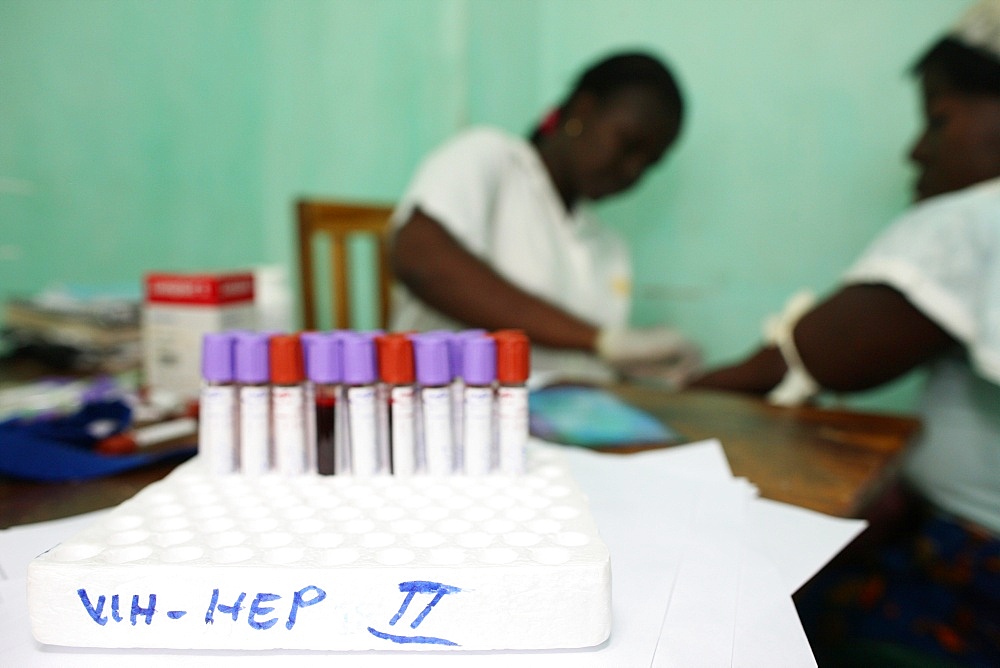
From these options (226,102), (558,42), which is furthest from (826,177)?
(226,102)

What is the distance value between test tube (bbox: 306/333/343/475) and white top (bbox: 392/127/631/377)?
0.58 metres

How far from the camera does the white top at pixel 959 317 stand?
594mm

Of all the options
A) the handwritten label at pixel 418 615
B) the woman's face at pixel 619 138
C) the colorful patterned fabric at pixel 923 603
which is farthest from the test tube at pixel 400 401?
the woman's face at pixel 619 138

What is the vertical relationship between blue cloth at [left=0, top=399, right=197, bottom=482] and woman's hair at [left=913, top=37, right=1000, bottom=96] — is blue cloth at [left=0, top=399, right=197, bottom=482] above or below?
below

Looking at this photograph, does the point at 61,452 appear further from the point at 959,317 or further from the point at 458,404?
the point at 959,317

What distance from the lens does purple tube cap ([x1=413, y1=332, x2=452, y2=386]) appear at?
361 millimetres

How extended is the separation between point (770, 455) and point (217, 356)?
44 centimetres

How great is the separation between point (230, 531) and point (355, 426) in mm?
96

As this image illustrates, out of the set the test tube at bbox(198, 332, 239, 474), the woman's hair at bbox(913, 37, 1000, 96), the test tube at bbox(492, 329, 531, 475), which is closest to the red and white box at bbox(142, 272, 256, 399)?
the test tube at bbox(198, 332, 239, 474)

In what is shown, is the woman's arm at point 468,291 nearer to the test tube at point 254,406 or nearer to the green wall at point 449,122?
the green wall at point 449,122

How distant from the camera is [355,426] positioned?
1.19 ft

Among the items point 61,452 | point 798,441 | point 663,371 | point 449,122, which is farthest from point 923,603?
point 449,122

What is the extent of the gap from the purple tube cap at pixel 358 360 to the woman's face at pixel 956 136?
29.6 inches

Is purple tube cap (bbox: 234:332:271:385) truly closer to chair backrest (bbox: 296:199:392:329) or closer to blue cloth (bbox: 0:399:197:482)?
blue cloth (bbox: 0:399:197:482)
